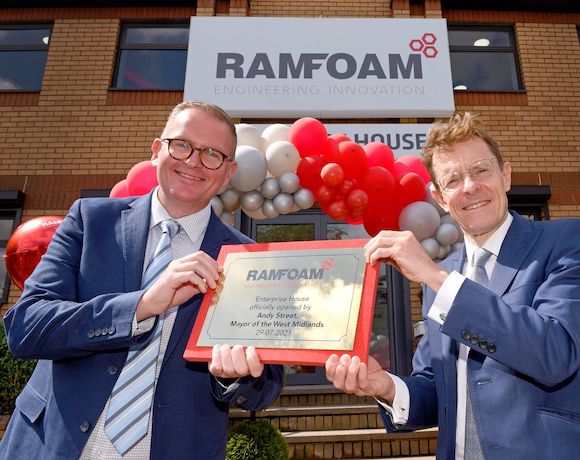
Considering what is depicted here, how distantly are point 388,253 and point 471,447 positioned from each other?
75 cm

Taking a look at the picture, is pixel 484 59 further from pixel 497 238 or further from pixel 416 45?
pixel 497 238

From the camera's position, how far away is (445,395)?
1.75 meters

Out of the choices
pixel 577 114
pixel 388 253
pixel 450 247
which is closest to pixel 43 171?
pixel 450 247

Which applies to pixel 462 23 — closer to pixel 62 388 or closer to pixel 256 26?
pixel 256 26

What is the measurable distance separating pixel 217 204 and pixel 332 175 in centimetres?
98

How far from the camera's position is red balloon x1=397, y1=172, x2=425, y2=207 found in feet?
12.7

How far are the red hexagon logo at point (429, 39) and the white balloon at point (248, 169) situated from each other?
4445 millimetres

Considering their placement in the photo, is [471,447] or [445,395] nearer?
[471,447]

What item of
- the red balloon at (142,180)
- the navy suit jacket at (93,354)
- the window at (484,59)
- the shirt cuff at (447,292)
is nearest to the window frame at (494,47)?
the window at (484,59)

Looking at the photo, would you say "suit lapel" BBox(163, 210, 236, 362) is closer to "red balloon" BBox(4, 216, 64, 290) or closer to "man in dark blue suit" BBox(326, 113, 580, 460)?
"man in dark blue suit" BBox(326, 113, 580, 460)

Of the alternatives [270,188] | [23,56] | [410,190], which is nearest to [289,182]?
[270,188]

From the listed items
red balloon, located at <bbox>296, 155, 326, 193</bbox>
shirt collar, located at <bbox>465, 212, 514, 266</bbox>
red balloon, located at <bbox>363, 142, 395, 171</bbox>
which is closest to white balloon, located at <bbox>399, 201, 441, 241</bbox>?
red balloon, located at <bbox>363, 142, 395, 171</bbox>

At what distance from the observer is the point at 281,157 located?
149 inches

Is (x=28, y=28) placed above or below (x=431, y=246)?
above
